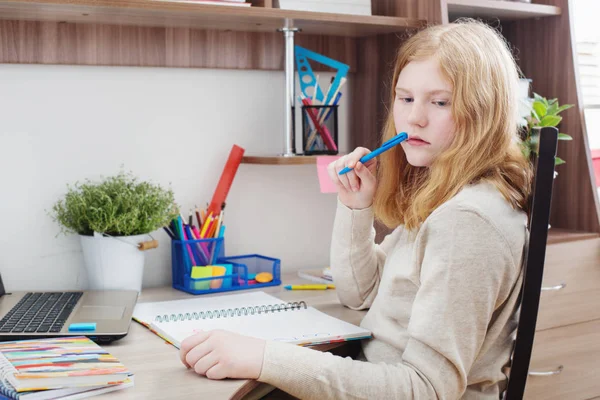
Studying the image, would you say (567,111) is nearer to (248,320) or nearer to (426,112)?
(426,112)

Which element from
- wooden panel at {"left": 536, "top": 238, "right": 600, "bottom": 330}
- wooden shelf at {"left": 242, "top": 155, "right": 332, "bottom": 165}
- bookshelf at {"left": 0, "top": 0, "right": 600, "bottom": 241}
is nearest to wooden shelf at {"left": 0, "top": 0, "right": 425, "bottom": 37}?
bookshelf at {"left": 0, "top": 0, "right": 600, "bottom": 241}

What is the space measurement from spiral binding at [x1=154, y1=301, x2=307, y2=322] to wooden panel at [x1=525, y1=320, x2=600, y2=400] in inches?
25.1

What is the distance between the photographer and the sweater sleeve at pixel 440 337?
106 cm

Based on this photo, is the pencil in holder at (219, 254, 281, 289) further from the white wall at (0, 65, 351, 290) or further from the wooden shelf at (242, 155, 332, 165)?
the wooden shelf at (242, 155, 332, 165)

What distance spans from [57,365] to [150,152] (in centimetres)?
83

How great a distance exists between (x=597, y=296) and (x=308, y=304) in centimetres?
80

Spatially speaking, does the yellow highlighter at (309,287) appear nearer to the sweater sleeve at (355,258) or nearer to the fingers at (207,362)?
the sweater sleeve at (355,258)

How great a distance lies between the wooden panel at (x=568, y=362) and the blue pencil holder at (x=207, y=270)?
0.64 meters

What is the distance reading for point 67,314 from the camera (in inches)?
52.7

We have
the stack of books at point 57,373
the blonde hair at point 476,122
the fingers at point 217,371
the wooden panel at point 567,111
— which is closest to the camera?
the stack of books at point 57,373

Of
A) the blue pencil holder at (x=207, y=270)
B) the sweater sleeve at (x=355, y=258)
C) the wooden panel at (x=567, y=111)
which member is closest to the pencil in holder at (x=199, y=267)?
the blue pencil holder at (x=207, y=270)

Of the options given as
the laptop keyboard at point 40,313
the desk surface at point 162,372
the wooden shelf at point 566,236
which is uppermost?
the wooden shelf at point 566,236

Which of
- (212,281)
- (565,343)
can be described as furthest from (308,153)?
(565,343)

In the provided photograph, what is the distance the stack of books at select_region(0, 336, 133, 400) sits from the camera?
94 centimetres
